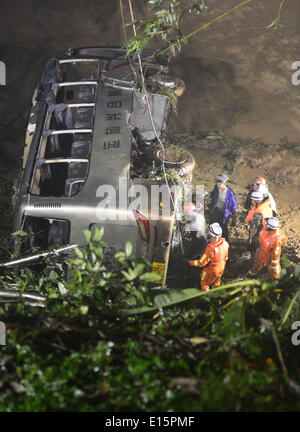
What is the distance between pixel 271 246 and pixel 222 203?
1.40 meters

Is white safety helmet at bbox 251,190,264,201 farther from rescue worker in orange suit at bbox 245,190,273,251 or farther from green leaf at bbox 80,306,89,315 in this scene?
green leaf at bbox 80,306,89,315

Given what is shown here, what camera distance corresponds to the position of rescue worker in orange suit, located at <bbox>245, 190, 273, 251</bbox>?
6234 millimetres

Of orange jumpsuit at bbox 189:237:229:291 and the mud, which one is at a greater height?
the mud

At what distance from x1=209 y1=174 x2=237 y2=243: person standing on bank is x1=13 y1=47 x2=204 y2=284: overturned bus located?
44.6 inches

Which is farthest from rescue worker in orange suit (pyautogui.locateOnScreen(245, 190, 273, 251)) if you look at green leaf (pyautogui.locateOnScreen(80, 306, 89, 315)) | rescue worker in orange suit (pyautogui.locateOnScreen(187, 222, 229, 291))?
green leaf (pyautogui.locateOnScreen(80, 306, 89, 315))

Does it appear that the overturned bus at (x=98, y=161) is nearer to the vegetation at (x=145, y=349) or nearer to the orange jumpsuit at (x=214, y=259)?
the orange jumpsuit at (x=214, y=259)

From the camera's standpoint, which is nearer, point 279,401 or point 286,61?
point 279,401

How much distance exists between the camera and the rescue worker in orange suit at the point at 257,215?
245 inches

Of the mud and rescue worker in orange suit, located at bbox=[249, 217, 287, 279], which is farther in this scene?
the mud

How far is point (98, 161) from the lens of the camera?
4.61 meters
